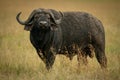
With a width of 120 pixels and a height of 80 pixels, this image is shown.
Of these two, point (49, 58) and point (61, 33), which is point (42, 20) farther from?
point (61, 33)

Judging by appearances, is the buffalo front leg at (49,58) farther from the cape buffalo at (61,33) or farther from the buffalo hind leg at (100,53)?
the buffalo hind leg at (100,53)

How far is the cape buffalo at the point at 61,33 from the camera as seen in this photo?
13.1 metres

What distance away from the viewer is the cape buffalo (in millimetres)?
13078

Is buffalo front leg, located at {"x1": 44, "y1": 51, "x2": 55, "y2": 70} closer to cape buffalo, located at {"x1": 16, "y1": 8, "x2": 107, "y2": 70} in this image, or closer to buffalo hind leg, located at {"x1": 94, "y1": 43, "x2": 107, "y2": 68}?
cape buffalo, located at {"x1": 16, "y1": 8, "x2": 107, "y2": 70}

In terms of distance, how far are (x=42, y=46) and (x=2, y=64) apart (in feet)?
4.36

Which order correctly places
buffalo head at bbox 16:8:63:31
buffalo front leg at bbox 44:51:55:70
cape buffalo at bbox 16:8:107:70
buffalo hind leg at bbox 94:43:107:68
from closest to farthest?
buffalo head at bbox 16:8:63:31, cape buffalo at bbox 16:8:107:70, buffalo front leg at bbox 44:51:55:70, buffalo hind leg at bbox 94:43:107:68

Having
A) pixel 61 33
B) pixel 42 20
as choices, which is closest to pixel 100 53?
pixel 61 33

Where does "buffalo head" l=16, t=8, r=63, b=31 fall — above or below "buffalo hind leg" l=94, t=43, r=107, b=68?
above

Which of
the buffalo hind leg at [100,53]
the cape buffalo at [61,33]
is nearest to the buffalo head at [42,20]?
the cape buffalo at [61,33]

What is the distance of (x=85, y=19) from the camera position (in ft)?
48.4

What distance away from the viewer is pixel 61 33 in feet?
46.0

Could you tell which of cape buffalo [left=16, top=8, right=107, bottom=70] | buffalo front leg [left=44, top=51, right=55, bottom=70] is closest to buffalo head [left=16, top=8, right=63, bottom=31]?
cape buffalo [left=16, top=8, right=107, bottom=70]

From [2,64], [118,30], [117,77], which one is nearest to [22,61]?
[2,64]

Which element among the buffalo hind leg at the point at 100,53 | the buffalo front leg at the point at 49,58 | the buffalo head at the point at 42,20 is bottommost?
the buffalo hind leg at the point at 100,53
